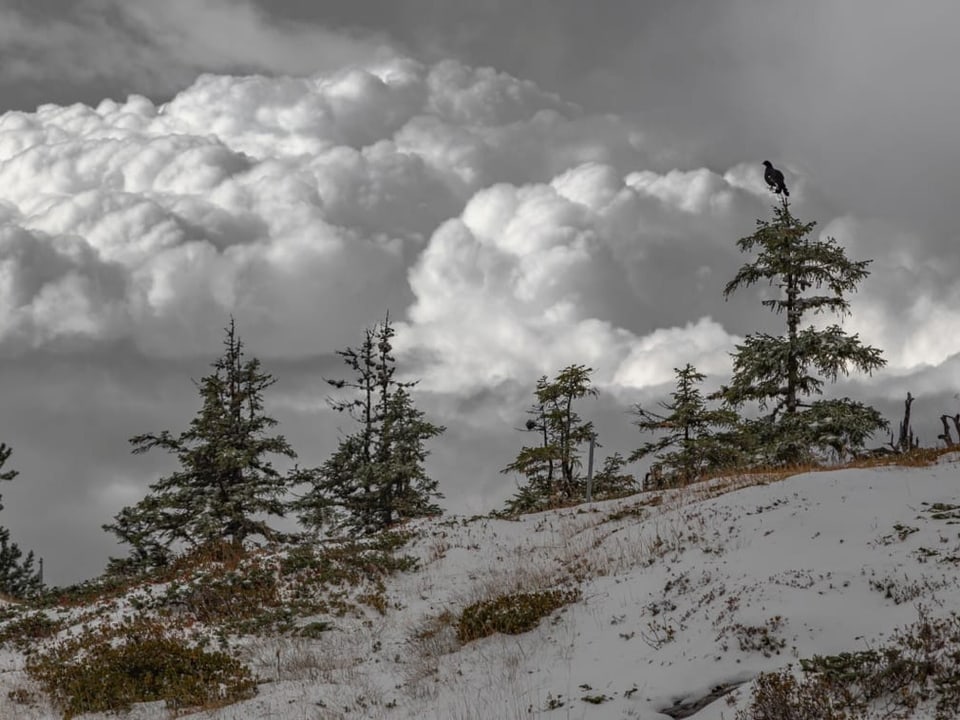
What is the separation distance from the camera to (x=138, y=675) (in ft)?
39.2

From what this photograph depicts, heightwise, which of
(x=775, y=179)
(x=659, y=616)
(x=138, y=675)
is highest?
(x=775, y=179)

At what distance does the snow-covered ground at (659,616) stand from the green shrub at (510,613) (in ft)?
0.71

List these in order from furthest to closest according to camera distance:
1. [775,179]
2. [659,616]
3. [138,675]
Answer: [775,179] → [138,675] → [659,616]

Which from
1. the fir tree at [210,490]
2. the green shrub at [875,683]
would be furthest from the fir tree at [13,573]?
the green shrub at [875,683]

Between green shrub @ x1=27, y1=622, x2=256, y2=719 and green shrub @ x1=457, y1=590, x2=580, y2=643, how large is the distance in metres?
3.44

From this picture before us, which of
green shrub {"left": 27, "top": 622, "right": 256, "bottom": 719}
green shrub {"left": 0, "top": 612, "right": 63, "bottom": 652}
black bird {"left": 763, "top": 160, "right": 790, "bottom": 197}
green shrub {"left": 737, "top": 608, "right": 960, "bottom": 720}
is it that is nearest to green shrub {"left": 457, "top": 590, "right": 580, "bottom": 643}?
green shrub {"left": 27, "top": 622, "right": 256, "bottom": 719}

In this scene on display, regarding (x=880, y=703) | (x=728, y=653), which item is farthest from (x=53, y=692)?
(x=880, y=703)

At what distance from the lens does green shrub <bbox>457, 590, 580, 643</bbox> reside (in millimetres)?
11500

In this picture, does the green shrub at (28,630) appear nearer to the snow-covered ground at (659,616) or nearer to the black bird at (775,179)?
the snow-covered ground at (659,616)

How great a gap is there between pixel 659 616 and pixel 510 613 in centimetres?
244

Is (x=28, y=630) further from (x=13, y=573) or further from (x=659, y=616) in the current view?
(x=13, y=573)

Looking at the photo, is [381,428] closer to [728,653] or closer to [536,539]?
[536,539]

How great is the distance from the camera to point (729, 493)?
15.9m

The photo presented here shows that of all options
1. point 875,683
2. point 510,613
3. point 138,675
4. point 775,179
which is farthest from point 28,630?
point 775,179
